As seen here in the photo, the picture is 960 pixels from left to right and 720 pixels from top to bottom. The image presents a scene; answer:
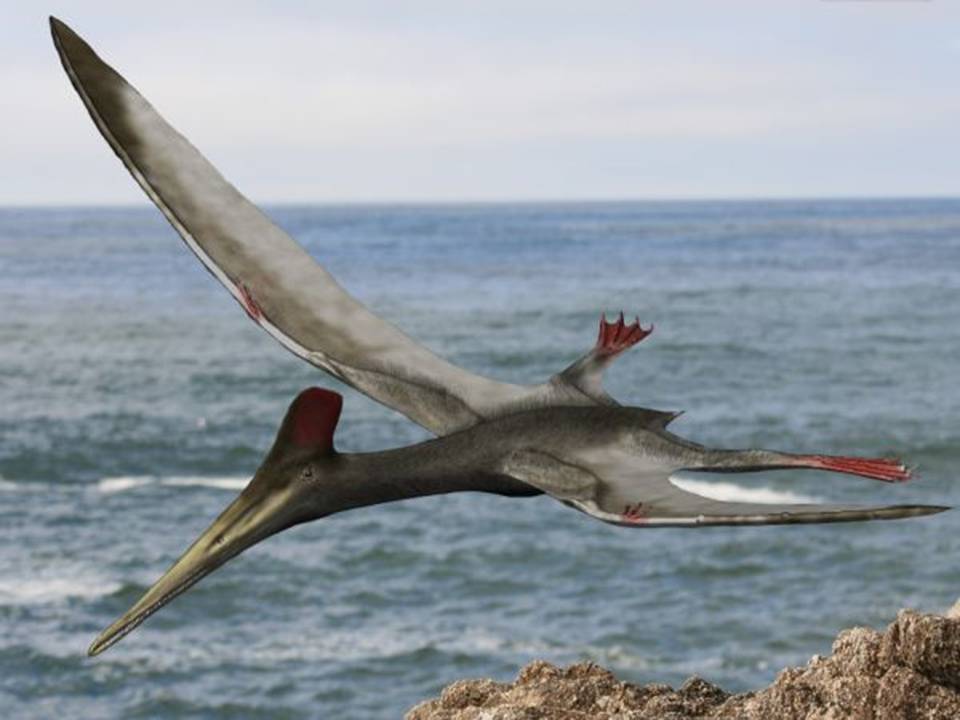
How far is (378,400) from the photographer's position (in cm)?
409

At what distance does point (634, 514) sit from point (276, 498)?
0.95 metres

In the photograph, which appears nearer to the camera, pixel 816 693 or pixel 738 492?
pixel 816 693

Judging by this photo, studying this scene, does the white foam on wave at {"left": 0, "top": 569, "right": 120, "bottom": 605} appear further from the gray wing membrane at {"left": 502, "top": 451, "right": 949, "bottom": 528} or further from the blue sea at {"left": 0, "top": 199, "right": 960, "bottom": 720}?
the gray wing membrane at {"left": 502, "top": 451, "right": 949, "bottom": 528}

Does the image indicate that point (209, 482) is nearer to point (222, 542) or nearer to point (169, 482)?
point (169, 482)

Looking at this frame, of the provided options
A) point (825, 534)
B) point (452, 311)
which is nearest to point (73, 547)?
point (825, 534)

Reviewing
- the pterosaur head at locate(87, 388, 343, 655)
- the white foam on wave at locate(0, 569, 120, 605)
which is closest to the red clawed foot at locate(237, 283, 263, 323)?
the pterosaur head at locate(87, 388, 343, 655)

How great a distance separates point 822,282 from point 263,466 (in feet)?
197

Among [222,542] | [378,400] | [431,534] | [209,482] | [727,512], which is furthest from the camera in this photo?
[209,482]

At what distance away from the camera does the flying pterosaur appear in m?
3.76

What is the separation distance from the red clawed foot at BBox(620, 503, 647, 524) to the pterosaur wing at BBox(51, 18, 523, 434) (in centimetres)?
57

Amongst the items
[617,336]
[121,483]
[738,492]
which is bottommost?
[121,483]

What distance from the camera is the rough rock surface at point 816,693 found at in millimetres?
3570

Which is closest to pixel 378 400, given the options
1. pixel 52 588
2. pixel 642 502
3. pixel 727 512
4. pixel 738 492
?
pixel 642 502

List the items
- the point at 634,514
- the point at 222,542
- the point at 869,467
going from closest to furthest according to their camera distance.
A: 1. the point at 634,514
2. the point at 869,467
3. the point at 222,542
